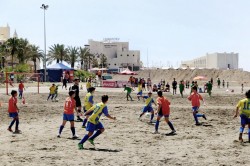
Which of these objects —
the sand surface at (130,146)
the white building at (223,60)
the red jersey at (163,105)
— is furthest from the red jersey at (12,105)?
the white building at (223,60)

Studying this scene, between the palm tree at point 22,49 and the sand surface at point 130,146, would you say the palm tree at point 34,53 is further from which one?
the sand surface at point 130,146

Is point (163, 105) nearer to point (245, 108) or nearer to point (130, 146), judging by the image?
point (130, 146)

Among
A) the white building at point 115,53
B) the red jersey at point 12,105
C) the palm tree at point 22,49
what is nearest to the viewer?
the red jersey at point 12,105

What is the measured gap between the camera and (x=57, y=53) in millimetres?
103188

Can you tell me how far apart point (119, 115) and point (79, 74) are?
69.6 m

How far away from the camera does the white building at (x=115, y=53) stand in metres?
171

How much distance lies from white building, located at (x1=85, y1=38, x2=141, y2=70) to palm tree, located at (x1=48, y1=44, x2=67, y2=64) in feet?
208

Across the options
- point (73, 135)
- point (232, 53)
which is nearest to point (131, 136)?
point (73, 135)

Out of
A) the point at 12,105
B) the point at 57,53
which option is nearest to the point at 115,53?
the point at 57,53

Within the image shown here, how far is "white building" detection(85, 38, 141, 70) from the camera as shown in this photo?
6727 inches

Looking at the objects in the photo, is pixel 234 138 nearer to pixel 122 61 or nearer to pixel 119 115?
pixel 119 115

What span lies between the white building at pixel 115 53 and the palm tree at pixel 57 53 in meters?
63.5

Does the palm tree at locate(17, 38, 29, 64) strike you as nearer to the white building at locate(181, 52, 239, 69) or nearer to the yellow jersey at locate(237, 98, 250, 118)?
the yellow jersey at locate(237, 98, 250, 118)

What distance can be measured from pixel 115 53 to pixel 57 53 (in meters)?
72.9
